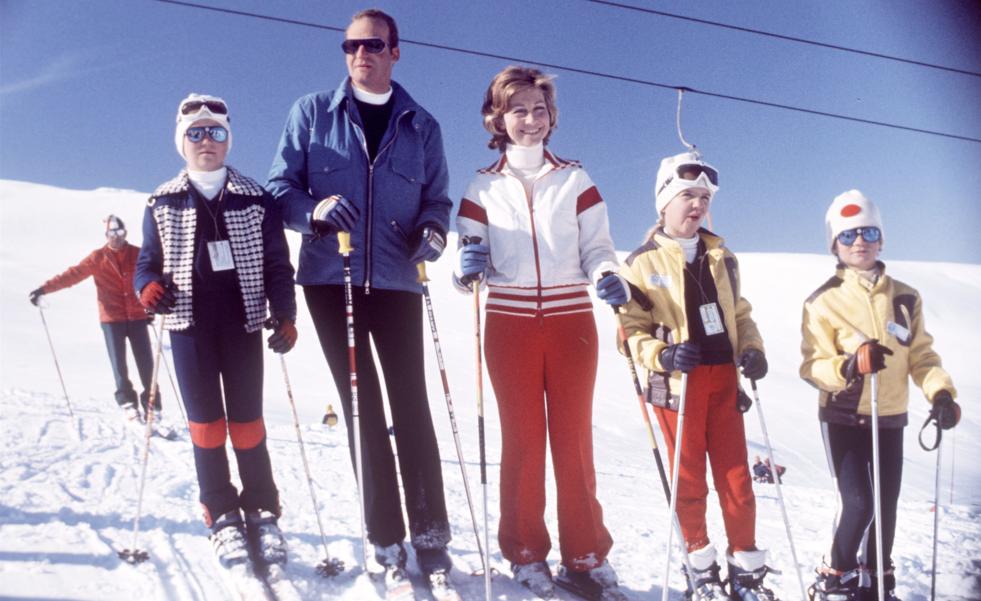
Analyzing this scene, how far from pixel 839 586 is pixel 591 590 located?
3.89 ft

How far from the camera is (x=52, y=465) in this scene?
14.8 feet

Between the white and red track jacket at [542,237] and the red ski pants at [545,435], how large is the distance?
0.12m

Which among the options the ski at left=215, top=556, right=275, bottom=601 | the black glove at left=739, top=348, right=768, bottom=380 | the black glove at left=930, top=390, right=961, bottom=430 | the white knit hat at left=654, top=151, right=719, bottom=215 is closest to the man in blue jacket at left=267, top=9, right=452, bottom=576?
the ski at left=215, top=556, right=275, bottom=601

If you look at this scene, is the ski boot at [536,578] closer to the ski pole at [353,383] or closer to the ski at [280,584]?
the ski pole at [353,383]

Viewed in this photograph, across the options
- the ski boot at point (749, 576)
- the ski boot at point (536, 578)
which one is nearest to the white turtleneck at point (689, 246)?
the ski boot at point (749, 576)

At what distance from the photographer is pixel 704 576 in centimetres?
279

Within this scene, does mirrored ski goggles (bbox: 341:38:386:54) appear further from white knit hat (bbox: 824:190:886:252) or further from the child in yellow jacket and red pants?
white knit hat (bbox: 824:190:886:252)

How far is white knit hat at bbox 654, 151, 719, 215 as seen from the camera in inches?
120

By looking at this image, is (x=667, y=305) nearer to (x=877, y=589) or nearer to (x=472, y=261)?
(x=472, y=261)

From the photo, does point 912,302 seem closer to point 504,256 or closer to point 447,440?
point 504,256

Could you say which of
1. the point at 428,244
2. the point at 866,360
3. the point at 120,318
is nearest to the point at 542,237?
the point at 428,244

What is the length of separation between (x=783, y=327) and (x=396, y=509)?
2479 centimetres

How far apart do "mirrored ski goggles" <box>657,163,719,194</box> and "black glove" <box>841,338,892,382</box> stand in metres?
0.98

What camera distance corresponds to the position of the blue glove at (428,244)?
111 inches
